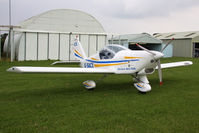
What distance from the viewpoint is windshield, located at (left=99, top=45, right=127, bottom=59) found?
762 cm

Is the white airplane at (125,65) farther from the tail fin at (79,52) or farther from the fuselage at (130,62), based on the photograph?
the tail fin at (79,52)

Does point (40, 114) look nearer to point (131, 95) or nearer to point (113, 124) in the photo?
point (113, 124)

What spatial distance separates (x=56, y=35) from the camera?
2294 cm

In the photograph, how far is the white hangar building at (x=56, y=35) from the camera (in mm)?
21547

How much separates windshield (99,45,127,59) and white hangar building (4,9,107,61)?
1532cm

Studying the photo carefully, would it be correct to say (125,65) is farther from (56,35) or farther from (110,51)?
(56,35)

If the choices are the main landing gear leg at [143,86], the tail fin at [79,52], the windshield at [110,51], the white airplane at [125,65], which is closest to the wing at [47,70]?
the white airplane at [125,65]

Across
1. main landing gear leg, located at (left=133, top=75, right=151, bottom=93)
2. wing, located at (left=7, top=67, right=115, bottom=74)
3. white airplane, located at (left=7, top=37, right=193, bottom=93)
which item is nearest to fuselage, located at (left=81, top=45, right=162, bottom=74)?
white airplane, located at (left=7, top=37, right=193, bottom=93)

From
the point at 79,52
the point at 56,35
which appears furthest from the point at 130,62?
the point at 56,35

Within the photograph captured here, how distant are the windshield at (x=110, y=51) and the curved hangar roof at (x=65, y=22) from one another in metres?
17.2

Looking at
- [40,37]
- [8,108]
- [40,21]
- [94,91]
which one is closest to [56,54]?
[40,37]

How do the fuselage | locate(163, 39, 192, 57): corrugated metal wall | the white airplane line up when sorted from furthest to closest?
1. locate(163, 39, 192, 57): corrugated metal wall
2. the fuselage
3. the white airplane

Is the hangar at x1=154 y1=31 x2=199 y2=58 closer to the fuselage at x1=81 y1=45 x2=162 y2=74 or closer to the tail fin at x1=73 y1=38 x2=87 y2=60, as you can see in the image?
the tail fin at x1=73 y1=38 x2=87 y2=60

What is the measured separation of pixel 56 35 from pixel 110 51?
16.4 meters
